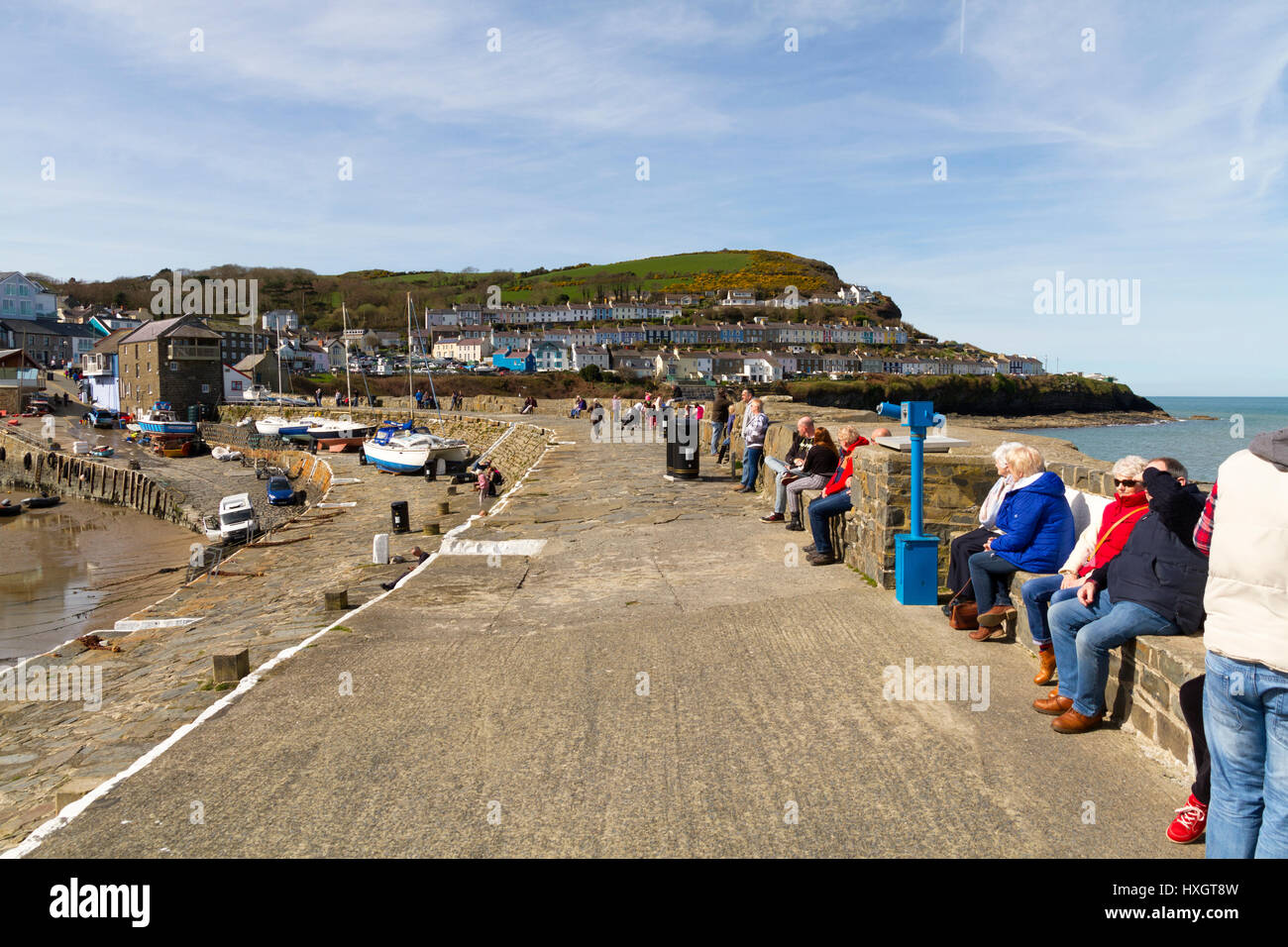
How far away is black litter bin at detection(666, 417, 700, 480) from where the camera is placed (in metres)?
15.7

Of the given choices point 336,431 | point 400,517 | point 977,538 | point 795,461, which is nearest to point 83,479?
point 336,431

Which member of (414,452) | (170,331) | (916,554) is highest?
(170,331)

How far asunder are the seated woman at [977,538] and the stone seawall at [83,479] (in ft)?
115

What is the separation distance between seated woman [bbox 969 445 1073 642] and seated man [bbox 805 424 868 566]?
2560mm

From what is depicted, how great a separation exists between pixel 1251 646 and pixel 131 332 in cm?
8680

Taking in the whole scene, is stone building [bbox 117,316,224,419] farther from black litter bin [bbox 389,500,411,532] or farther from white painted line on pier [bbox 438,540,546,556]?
white painted line on pier [bbox 438,540,546,556]

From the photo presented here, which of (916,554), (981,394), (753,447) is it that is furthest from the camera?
(981,394)

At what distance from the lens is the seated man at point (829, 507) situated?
8.48m

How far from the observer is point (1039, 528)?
556cm

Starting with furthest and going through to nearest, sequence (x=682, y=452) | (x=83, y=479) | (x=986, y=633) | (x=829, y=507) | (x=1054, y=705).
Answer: (x=83, y=479), (x=682, y=452), (x=829, y=507), (x=986, y=633), (x=1054, y=705)

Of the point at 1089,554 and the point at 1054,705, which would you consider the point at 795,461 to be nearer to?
the point at 1089,554

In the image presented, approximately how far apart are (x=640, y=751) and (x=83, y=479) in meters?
51.3

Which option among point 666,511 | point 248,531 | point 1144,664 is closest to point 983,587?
point 1144,664

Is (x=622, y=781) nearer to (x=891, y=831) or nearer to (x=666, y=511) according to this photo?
(x=891, y=831)
